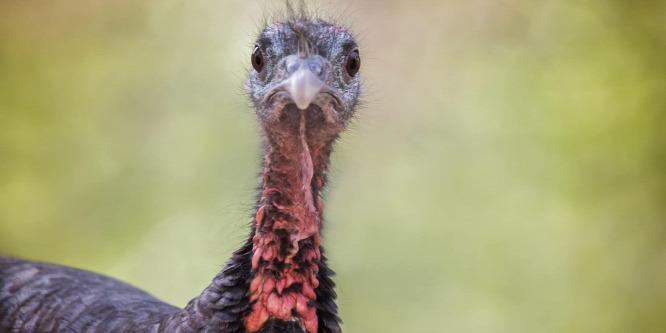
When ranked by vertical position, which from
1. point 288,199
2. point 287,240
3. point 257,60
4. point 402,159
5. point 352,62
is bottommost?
point 287,240

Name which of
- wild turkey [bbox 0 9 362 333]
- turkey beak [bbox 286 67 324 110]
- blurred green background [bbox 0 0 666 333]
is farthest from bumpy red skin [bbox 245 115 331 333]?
blurred green background [bbox 0 0 666 333]

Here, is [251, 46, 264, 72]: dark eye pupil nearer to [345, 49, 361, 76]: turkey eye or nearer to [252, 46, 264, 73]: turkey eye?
[252, 46, 264, 73]: turkey eye

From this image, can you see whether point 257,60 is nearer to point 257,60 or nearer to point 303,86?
point 257,60

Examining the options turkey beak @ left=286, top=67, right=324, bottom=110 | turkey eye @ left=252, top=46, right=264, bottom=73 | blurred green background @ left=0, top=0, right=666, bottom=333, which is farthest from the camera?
blurred green background @ left=0, top=0, right=666, bottom=333

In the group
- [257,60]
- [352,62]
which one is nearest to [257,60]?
[257,60]

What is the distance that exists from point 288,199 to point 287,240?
12 centimetres

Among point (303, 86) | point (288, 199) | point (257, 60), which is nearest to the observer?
point (303, 86)

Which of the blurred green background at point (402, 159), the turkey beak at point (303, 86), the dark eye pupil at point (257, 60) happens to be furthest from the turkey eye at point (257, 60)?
the blurred green background at point (402, 159)

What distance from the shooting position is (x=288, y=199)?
1.91 meters

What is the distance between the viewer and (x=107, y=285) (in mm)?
2703

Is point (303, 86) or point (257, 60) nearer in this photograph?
point (303, 86)

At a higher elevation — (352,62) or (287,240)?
(352,62)

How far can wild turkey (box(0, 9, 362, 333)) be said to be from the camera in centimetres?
183

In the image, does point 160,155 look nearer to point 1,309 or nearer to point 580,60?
point 1,309
